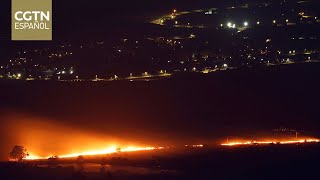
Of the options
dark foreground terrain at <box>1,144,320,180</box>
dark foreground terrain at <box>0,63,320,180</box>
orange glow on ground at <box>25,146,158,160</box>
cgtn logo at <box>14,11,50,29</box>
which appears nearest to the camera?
dark foreground terrain at <box>1,144,320,180</box>

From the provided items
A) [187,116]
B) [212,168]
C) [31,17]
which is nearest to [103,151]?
[212,168]

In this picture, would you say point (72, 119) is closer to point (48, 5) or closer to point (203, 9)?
point (48, 5)

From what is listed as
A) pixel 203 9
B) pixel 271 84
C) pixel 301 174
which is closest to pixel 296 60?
pixel 271 84

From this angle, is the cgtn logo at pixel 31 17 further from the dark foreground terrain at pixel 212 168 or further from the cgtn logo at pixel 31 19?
the dark foreground terrain at pixel 212 168

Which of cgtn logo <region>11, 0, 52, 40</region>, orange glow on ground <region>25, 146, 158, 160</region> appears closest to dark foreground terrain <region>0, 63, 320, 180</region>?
orange glow on ground <region>25, 146, 158, 160</region>

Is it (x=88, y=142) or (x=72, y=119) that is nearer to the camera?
(x=88, y=142)

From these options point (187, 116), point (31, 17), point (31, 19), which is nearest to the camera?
point (187, 116)

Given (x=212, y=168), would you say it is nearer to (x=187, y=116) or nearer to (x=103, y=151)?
(x=103, y=151)

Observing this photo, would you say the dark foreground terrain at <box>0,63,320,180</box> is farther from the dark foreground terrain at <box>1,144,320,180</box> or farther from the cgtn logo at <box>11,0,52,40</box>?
the cgtn logo at <box>11,0,52,40</box>
